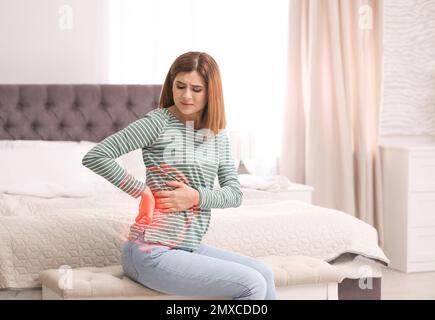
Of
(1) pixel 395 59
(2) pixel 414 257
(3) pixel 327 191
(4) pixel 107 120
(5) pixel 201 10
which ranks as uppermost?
(5) pixel 201 10

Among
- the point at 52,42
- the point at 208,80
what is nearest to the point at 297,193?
the point at 52,42

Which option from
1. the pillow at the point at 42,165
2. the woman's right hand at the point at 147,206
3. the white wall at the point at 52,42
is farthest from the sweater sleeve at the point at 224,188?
the white wall at the point at 52,42

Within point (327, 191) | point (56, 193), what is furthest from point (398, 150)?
point (56, 193)

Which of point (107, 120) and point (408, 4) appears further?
point (408, 4)

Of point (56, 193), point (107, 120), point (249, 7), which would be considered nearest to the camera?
point (56, 193)

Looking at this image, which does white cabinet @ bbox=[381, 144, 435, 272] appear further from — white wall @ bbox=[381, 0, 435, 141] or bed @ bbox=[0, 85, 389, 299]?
bed @ bbox=[0, 85, 389, 299]

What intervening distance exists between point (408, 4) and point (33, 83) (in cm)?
282

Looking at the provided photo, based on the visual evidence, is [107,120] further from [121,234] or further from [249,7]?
[121,234]

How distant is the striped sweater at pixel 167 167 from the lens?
245 centimetres

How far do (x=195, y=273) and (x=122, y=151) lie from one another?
46 centimetres

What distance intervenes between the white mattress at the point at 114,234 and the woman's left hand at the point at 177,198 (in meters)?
0.60

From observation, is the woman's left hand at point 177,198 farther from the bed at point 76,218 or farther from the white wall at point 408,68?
the white wall at point 408,68

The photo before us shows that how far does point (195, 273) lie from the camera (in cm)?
240

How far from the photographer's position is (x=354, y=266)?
333 cm
